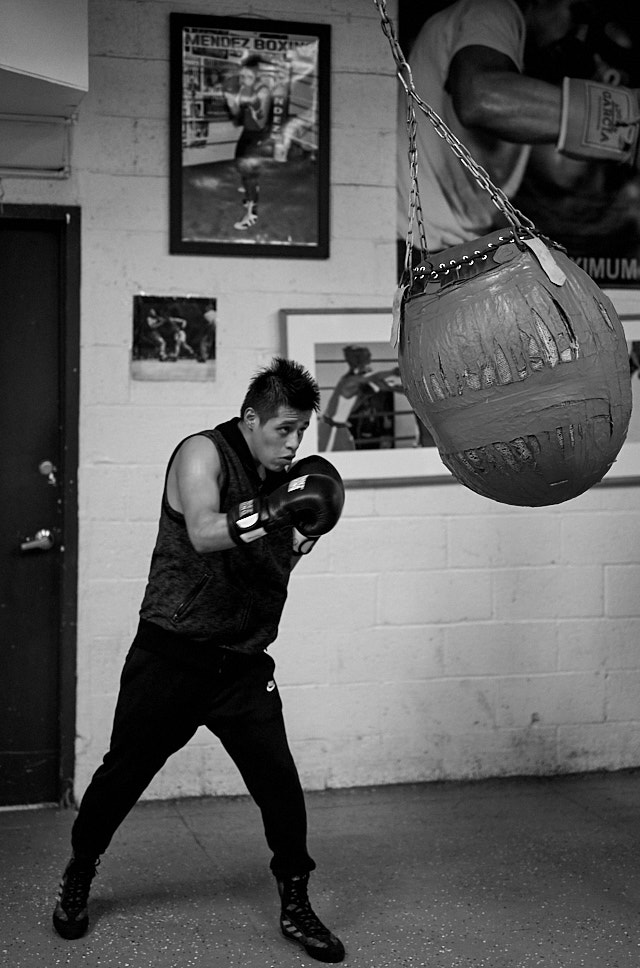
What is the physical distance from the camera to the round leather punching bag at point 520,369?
2172 millimetres

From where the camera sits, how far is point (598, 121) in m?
4.09

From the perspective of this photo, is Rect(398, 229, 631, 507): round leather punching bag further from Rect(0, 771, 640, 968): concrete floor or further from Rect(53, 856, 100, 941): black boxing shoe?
Rect(53, 856, 100, 941): black boxing shoe

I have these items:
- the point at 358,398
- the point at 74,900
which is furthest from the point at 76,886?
the point at 358,398

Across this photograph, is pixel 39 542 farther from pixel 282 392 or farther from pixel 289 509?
pixel 289 509

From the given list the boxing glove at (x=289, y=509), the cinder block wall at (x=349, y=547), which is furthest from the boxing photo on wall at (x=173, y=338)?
the boxing glove at (x=289, y=509)

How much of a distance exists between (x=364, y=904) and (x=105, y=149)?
8.19 ft

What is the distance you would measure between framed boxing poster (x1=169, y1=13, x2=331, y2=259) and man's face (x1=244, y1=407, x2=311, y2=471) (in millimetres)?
1242

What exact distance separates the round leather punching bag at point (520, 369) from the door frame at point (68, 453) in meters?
1.74

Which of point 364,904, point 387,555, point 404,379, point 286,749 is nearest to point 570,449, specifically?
point 404,379

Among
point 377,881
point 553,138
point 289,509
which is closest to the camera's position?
point 289,509

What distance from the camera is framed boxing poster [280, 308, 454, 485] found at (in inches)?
→ 154

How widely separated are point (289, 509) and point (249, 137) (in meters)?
1.80

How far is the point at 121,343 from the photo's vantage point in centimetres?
379

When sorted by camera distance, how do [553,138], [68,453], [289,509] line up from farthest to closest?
[553,138], [68,453], [289,509]
